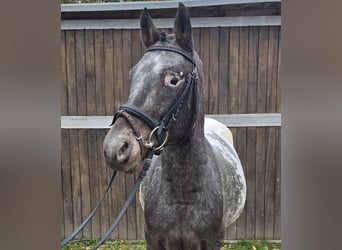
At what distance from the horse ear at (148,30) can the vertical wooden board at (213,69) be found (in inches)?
48.0

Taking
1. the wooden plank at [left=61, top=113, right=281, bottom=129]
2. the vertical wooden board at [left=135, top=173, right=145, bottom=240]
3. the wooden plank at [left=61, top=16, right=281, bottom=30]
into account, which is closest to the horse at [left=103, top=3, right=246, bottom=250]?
the wooden plank at [left=61, top=113, right=281, bottom=129]

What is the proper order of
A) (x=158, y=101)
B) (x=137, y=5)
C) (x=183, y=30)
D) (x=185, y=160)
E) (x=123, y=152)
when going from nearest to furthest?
(x=123, y=152), (x=158, y=101), (x=183, y=30), (x=185, y=160), (x=137, y=5)

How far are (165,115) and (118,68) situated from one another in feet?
4.59

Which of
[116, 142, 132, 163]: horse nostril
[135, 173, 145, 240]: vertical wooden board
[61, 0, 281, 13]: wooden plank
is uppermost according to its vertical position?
[61, 0, 281, 13]: wooden plank

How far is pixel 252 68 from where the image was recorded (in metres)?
2.29

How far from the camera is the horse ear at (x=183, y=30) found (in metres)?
1.07

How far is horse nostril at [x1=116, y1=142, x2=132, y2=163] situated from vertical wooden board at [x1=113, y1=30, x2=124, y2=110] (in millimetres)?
1494

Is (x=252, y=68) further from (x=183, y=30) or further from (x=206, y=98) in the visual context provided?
(x=183, y=30)

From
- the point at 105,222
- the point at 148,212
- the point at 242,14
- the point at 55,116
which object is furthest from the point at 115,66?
the point at 55,116

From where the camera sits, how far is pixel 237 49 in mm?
2275

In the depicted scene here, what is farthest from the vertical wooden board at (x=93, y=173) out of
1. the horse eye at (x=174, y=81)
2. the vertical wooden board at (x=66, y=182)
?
the horse eye at (x=174, y=81)

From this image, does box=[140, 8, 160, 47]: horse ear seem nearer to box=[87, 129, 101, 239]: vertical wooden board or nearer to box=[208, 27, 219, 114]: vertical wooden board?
box=[208, 27, 219, 114]: vertical wooden board

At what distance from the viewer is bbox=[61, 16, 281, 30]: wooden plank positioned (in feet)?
7.22

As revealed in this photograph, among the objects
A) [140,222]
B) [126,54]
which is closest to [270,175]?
[140,222]
